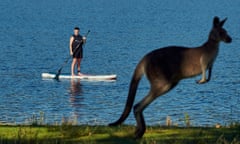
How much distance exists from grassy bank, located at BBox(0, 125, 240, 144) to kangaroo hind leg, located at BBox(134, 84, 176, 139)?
14cm

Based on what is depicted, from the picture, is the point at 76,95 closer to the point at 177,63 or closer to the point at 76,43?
the point at 76,43

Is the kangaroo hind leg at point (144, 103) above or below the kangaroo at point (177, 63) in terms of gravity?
below

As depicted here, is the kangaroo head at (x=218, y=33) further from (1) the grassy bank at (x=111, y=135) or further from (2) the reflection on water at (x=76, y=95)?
(2) the reflection on water at (x=76, y=95)

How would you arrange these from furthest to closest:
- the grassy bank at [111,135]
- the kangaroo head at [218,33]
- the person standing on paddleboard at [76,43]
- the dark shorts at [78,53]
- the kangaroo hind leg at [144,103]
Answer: the dark shorts at [78,53] < the person standing on paddleboard at [76,43] < the grassy bank at [111,135] < the kangaroo hind leg at [144,103] < the kangaroo head at [218,33]

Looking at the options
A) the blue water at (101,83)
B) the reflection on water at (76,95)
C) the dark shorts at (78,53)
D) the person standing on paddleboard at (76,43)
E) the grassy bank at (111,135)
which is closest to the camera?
the grassy bank at (111,135)

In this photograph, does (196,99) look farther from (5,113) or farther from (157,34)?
(157,34)

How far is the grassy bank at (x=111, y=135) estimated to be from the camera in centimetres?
938

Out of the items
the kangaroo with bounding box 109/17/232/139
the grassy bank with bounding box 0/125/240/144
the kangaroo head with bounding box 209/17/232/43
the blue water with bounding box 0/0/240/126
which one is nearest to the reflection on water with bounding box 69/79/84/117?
the blue water with bounding box 0/0/240/126

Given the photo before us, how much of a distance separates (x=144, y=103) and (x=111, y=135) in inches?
39.7

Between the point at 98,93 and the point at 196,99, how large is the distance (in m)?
3.29

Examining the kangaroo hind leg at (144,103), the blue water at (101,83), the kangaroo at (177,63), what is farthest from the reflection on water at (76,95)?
the kangaroo at (177,63)

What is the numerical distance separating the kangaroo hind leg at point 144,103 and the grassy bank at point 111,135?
0.14 m

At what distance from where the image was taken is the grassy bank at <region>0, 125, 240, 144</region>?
9.38 m

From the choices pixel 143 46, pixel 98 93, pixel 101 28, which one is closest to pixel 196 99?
pixel 98 93
